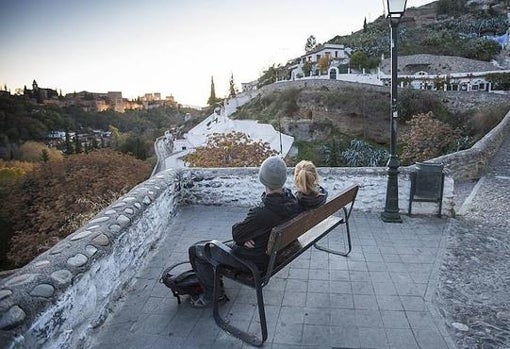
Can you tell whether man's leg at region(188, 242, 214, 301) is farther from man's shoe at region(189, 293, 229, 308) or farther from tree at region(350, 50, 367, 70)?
tree at region(350, 50, 367, 70)

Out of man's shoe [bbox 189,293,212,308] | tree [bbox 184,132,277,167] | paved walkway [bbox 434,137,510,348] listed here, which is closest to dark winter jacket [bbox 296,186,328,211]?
man's shoe [bbox 189,293,212,308]

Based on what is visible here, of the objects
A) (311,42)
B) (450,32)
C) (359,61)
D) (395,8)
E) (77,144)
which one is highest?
(311,42)

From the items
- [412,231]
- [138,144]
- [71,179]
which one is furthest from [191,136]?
[412,231]

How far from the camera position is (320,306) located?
128 inches

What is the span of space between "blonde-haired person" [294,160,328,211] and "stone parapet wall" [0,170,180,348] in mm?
1911

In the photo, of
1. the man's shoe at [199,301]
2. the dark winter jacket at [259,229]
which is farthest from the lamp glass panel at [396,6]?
the man's shoe at [199,301]

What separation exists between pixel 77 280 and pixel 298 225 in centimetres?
184

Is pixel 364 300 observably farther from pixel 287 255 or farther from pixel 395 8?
pixel 395 8

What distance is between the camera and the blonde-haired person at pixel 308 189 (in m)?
3.26

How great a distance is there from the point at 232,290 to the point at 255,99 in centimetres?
4817

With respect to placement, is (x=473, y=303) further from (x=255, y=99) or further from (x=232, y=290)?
(x=255, y=99)

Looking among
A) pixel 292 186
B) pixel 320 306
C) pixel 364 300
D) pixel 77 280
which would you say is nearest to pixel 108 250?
pixel 77 280

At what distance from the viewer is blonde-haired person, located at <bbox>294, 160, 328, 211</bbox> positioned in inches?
128

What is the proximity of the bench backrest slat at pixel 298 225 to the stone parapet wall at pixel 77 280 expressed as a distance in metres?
1.58
